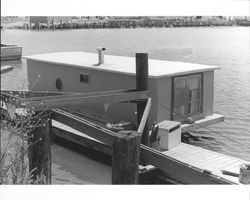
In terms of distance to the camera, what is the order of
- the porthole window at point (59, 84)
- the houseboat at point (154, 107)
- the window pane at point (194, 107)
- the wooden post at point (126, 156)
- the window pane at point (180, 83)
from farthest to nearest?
the porthole window at point (59, 84) → the window pane at point (180, 83) → the window pane at point (194, 107) → the houseboat at point (154, 107) → the wooden post at point (126, 156)

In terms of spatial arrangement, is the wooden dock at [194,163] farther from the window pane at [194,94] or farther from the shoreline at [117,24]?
the shoreline at [117,24]

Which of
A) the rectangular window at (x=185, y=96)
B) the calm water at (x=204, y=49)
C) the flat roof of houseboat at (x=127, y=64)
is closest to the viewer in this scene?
the calm water at (x=204, y=49)

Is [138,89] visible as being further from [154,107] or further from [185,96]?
[185,96]

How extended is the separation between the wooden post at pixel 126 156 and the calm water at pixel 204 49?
0.56m

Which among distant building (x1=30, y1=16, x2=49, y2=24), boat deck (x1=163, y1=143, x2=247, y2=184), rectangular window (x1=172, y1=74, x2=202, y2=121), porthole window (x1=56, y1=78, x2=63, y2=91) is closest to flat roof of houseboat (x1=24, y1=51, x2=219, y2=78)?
rectangular window (x1=172, y1=74, x2=202, y2=121)

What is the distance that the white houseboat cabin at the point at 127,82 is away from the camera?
327 centimetres

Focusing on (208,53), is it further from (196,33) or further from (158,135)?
(158,135)

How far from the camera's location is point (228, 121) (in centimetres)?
264

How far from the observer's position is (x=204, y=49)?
276 centimetres

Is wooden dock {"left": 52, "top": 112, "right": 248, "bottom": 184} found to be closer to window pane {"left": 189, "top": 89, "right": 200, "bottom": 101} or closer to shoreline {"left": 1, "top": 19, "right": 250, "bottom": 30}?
window pane {"left": 189, "top": 89, "right": 200, "bottom": 101}

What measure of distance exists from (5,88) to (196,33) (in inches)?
129

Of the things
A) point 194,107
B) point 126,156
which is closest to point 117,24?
point 126,156

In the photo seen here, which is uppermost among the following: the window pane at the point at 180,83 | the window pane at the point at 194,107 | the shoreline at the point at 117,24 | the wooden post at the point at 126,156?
the shoreline at the point at 117,24

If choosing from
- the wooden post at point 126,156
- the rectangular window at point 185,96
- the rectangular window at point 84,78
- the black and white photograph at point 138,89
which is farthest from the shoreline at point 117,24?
the rectangular window at point 84,78
